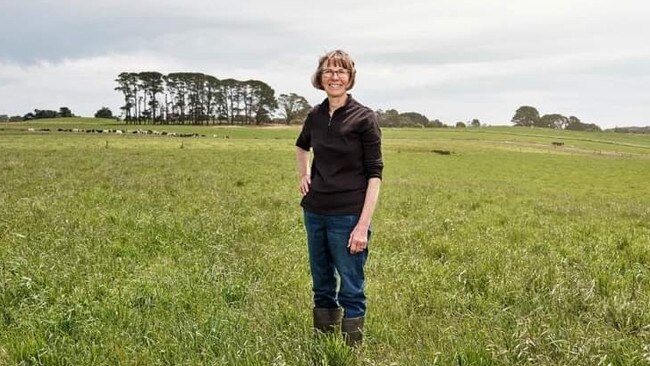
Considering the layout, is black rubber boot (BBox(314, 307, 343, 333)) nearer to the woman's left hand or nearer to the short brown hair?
the woman's left hand

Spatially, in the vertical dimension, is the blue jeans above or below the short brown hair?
below

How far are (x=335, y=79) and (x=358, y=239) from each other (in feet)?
5.02

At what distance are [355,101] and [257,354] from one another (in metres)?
2.61

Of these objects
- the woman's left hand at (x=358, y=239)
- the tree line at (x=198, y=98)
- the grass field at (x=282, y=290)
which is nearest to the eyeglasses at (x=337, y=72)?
the woman's left hand at (x=358, y=239)

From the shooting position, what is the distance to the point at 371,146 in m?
4.84

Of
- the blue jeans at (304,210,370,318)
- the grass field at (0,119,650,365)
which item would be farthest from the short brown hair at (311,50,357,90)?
the grass field at (0,119,650,365)

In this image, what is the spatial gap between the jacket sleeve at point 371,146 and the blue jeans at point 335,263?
19.0 inches

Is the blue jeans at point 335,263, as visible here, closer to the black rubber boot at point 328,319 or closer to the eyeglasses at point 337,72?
the black rubber boot at point 328,319

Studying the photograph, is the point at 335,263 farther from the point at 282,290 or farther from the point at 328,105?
the point at 282,290

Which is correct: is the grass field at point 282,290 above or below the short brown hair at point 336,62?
below

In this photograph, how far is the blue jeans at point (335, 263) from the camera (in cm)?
493

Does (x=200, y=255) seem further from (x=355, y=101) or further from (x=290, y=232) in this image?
(x=355, y=101)

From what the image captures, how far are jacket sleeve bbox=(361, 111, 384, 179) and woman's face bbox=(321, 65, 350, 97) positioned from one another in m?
0.37

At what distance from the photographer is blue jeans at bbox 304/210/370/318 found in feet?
16.2
